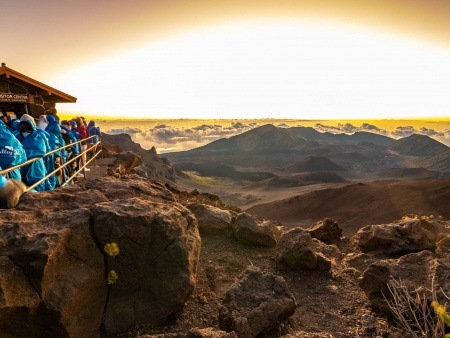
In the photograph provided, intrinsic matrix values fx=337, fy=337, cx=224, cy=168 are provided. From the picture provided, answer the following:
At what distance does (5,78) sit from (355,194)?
199 ft

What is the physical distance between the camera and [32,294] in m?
4.31

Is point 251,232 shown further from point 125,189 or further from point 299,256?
point 125,189

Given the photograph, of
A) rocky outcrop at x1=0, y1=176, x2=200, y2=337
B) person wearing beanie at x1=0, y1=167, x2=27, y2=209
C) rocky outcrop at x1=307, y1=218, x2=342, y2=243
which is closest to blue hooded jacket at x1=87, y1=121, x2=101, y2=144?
rocky outcrop at x1=307, y1=218, x2=342, y2=243

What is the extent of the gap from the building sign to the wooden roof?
82cm

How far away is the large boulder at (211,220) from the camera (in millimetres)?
9930

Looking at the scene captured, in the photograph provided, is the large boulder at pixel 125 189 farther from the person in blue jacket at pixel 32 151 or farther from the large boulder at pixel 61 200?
the person in blue jacket at pixel 32 151

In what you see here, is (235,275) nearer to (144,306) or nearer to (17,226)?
(144,306)

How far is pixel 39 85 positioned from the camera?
19.1 metres

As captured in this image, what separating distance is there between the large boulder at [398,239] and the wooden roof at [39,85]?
17.9 m

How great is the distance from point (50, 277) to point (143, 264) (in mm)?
1372

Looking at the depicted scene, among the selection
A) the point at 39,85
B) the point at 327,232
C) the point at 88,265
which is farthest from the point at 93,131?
the point at 88,265

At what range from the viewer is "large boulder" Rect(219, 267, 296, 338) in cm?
528

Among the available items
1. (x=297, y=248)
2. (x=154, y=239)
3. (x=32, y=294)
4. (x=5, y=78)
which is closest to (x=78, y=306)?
(x=32, y=294)

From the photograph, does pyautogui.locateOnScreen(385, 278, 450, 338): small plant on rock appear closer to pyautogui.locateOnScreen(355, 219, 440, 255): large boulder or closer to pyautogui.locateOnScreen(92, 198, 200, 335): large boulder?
pyautogui.locateOnScreen(92, 198, 200, 335): large boulder
